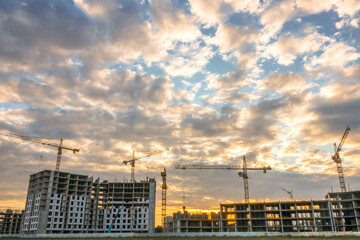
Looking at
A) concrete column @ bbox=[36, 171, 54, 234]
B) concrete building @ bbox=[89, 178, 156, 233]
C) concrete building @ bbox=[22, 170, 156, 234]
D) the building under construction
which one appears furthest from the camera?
concrete building @ bbox=[89, 178, 156, 233]

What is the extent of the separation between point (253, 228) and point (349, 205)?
43.2 m

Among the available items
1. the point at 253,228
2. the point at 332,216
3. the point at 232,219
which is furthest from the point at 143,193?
the point at 332,216

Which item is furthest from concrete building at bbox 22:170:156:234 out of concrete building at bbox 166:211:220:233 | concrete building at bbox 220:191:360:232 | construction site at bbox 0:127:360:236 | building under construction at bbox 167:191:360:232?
concrete building at bbox 220:191:360:232

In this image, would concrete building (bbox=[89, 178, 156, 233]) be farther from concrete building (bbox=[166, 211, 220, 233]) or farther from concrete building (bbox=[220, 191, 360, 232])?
concrete building (bbox=[220, 191, 360, 232])

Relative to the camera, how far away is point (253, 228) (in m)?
141

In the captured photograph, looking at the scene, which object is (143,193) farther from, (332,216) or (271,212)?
(332,216)

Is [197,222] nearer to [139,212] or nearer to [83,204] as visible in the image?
[139,212]

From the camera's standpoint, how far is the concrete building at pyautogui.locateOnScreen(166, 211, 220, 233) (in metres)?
149

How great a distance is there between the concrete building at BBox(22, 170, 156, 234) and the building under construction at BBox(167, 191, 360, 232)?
2735 cm

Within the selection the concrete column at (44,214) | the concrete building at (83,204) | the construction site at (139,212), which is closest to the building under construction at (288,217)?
the construction site at (139,212)

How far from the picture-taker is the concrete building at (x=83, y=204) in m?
146

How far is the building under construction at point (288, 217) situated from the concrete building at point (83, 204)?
27350 millimetres

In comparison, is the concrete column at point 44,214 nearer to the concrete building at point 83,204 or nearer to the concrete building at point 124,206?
the concrete building at point 83,204

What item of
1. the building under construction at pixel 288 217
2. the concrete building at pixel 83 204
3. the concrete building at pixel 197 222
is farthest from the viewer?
the concrete building at pixel 197 222
